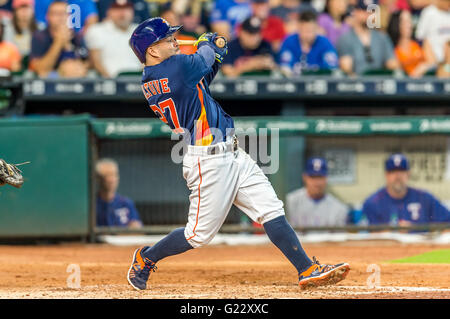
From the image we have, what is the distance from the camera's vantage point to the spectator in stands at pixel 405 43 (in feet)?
31.8

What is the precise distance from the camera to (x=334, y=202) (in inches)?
317

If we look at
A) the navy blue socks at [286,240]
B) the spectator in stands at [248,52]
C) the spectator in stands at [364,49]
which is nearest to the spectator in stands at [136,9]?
the spectator in stands at [248,52]

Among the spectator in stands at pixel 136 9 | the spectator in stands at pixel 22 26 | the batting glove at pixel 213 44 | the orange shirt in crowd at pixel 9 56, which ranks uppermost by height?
the spectator in stands at pixel 136 9

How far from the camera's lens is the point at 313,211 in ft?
26.5

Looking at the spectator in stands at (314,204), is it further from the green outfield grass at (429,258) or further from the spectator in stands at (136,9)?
the spectator in stands at (136,9)

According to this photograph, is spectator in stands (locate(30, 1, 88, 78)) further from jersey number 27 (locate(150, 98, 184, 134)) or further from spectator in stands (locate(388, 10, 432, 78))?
jersey number 27 (locate(150, 98, 184, 134))

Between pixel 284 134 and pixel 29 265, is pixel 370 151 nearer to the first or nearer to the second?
pixel 284 134

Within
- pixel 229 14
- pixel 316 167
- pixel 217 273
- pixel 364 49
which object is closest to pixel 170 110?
pixel 217 273

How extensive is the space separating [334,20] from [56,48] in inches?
146

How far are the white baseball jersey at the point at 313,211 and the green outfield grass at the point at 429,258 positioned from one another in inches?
45.8

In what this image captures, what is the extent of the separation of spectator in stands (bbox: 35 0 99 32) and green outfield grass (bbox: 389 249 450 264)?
493cm

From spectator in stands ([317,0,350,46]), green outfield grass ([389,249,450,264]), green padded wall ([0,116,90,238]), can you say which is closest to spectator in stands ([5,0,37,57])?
green padded wall ([0,116,90,238])

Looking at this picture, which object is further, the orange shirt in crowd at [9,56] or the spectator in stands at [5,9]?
the spectator in stands at [5,9]

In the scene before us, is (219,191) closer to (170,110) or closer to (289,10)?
(170,110)
